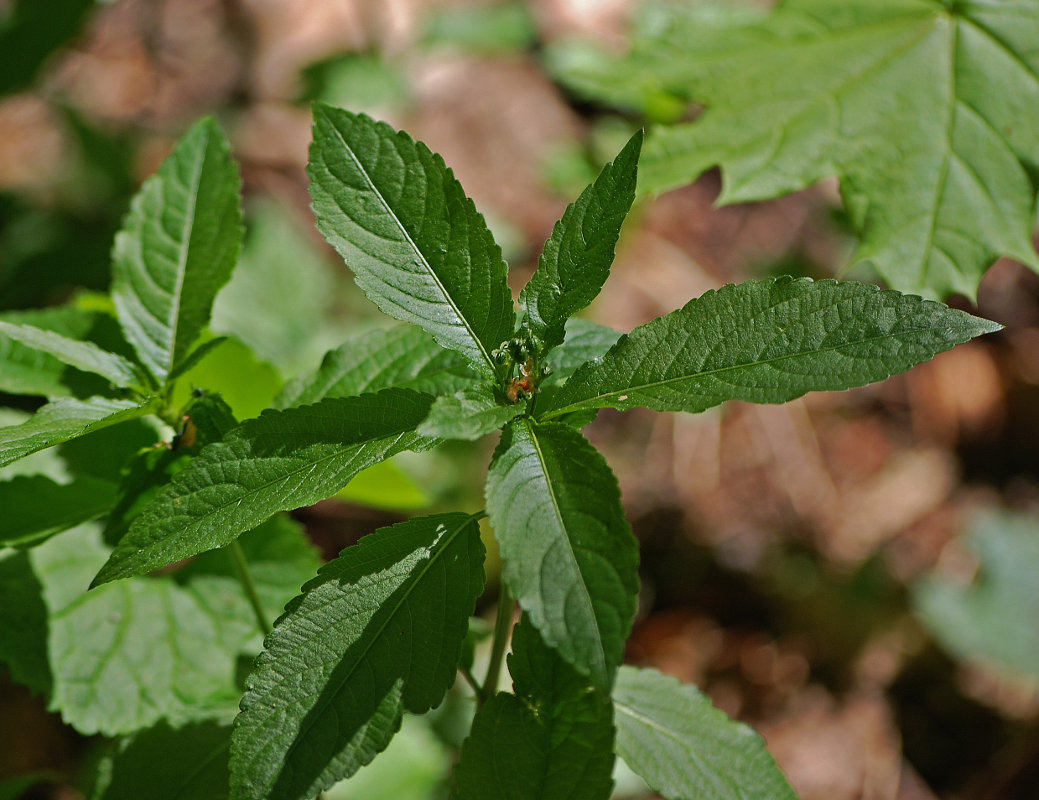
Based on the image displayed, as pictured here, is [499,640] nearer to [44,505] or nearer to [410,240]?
[410,240]

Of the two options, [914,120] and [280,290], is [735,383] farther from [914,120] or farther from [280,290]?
[280,290]

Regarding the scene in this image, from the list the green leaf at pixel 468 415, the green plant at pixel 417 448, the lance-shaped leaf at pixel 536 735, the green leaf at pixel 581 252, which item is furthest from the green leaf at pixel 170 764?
the green leaf at pixel 581 252

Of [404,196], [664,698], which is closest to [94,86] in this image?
[404,196]

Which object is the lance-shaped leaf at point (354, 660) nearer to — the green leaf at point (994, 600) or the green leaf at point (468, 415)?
the green leaf at point (468, 415)

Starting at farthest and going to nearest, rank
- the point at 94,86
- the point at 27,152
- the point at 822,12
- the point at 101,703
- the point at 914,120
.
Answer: the point at 94,86 < the point at 27,152 < the point at 822,12 < the point at 914,120 < the point at 101,703

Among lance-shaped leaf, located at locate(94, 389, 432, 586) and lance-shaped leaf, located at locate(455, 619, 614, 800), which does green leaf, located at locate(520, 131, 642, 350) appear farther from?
lance-shaped leaf, located at locate(455, 619, 614, 800)

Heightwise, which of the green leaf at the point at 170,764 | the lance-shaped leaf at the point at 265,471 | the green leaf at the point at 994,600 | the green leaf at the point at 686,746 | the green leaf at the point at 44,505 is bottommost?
the green leaf at the point at 994,600
